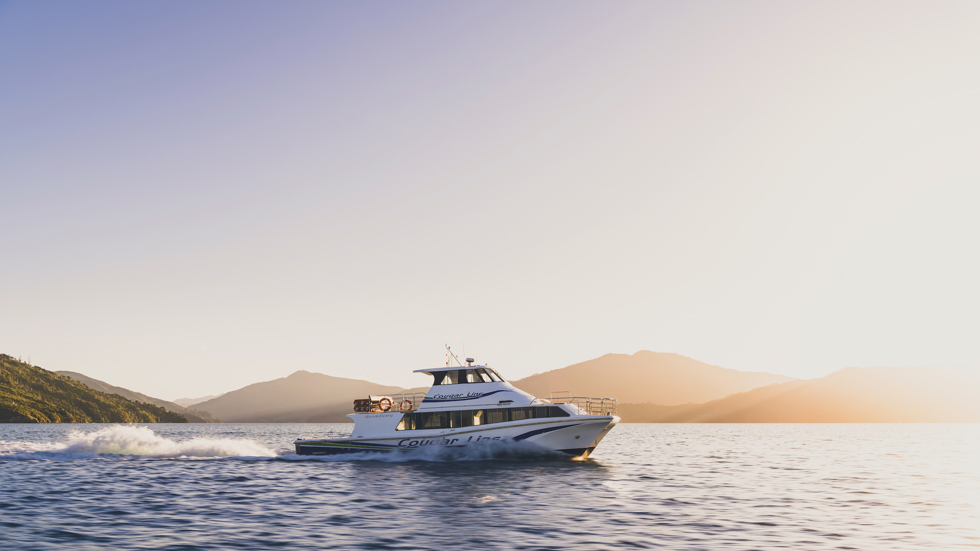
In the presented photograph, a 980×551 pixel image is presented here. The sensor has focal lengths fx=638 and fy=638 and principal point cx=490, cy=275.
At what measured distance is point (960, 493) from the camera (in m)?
24.9

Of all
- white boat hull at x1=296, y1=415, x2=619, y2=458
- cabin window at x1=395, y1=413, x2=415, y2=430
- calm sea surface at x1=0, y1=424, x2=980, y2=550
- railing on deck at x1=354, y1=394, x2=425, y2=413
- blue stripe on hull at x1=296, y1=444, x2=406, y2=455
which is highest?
railing on deck at x1=354, y1=394, x2=425, y2=413

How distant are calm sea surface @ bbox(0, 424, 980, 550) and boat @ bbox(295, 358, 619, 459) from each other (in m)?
0.91

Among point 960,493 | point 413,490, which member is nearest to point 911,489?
point 960,493

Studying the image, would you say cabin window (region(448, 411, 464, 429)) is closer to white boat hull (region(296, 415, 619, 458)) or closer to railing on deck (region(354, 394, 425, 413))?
white boat hull (region(296, 415, 619, 458))

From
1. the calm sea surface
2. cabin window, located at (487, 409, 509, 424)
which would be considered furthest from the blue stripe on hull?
cabin window, located at (487, 409, 509, 424)

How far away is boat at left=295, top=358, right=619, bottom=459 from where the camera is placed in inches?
1292

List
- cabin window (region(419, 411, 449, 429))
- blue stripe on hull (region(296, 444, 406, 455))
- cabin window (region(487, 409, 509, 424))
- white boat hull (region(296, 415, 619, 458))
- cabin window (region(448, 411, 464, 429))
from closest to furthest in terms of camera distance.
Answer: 1. white boat hull (region(296, 415, 619, 458))
2. cabin window (region(487, 409, 509, 424))
3. cabin window (region(448, 411, 464, 429))
4. cabin window (region(419, 411, 449, 429))
5. blue stripe on hull (region(296, 444, 406, 455))

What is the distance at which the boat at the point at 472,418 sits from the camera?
3281cm

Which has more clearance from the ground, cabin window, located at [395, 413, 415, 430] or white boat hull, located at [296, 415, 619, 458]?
cabin window, located at [395, 413, 415, 430]

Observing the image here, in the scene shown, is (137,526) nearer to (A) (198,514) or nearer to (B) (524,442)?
(A) (198,514)

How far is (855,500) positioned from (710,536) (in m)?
10.2

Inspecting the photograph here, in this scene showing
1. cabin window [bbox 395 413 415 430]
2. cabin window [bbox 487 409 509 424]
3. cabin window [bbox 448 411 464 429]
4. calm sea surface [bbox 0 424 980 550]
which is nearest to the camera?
calm sea surface [bbox 0 424 980 550]

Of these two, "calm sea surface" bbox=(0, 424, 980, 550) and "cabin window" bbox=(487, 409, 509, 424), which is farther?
"cabin window" bbox=(487, 409, 509, 424)

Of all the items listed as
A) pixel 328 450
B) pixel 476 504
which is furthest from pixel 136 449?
pixel 476 504
